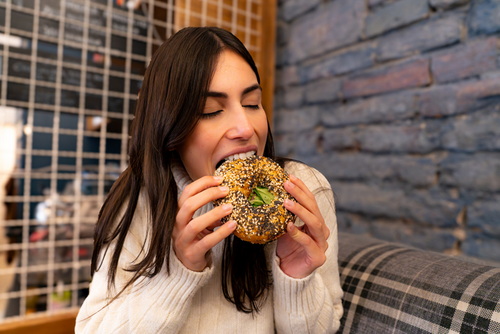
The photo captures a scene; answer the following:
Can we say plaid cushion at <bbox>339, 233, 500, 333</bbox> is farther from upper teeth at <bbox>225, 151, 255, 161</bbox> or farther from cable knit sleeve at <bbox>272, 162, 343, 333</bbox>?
upper teeth at <bbox>225, 151, 255, 161</bbox>

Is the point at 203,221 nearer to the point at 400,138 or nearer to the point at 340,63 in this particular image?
the point at 400,138

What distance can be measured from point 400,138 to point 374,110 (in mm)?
192

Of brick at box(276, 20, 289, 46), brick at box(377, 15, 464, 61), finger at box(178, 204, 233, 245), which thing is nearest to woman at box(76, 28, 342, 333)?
finger at box(178, 204, 233, 245)

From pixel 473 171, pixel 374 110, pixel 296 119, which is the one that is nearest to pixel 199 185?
pixel 473 171

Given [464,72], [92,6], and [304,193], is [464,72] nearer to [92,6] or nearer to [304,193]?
[304,193]

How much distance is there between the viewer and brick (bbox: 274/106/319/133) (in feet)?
6.75

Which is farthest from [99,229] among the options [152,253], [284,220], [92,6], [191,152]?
[92,6]

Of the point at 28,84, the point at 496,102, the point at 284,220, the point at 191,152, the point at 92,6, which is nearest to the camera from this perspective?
the point at 284,220

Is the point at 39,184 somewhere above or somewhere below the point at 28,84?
below

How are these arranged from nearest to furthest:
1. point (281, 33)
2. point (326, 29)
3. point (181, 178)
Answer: point (181, 178)
point (326, 29)
point (281, 33)

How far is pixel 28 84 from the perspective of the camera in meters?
1.56

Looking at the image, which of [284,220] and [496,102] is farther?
[496,102]

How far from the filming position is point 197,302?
0.94m

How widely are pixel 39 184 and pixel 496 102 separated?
182 cm
